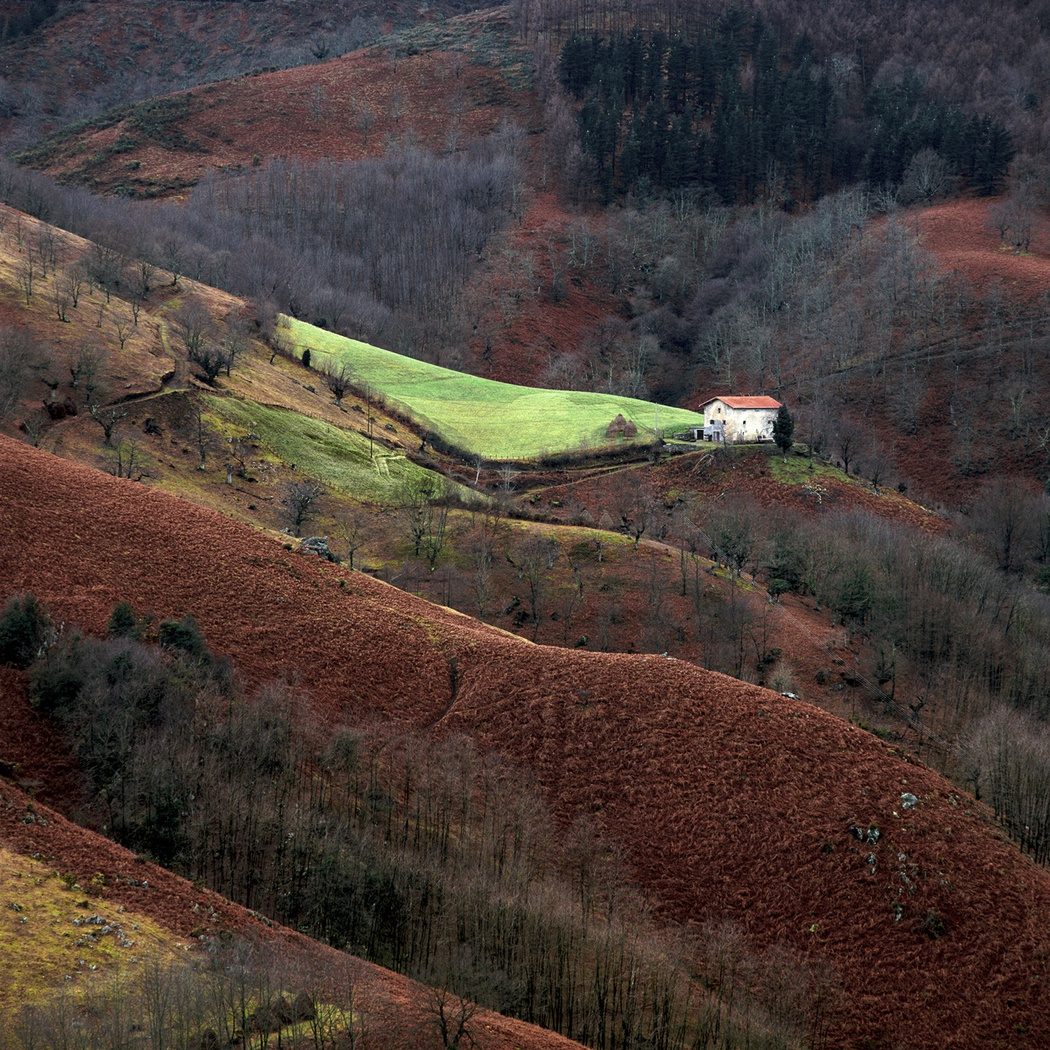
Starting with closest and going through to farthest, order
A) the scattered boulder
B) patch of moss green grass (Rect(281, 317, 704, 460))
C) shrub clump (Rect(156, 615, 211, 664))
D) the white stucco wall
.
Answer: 1. shrub clump (Rect(156, 615, 211, 664))
2. the scattered boulder
3. the white stucco wall
4. patch of moss green grass (Rect(281, 317, 704, 460))

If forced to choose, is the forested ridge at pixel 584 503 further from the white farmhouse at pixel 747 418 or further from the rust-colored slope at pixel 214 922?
the white farmhouse at pixel 747 418

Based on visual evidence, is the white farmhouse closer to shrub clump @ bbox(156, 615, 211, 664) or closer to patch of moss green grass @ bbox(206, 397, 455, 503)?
patch of moss green grass @ bbox(206, 397, 455, 503)

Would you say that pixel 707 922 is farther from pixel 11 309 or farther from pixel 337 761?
pixel 11 309

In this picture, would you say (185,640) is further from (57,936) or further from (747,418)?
(747,418)

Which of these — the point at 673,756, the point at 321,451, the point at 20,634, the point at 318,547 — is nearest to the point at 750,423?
the point at 321,451

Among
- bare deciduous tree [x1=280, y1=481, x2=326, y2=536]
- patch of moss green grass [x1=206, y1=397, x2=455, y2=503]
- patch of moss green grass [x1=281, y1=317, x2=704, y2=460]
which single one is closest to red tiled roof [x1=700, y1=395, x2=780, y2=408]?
patch of moss green grass [x1=281, y1=317, x2=704, y2=460]

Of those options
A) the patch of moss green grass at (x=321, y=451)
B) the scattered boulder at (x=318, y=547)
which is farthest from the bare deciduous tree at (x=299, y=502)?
the scattered boulder at (x=318, y=547)
